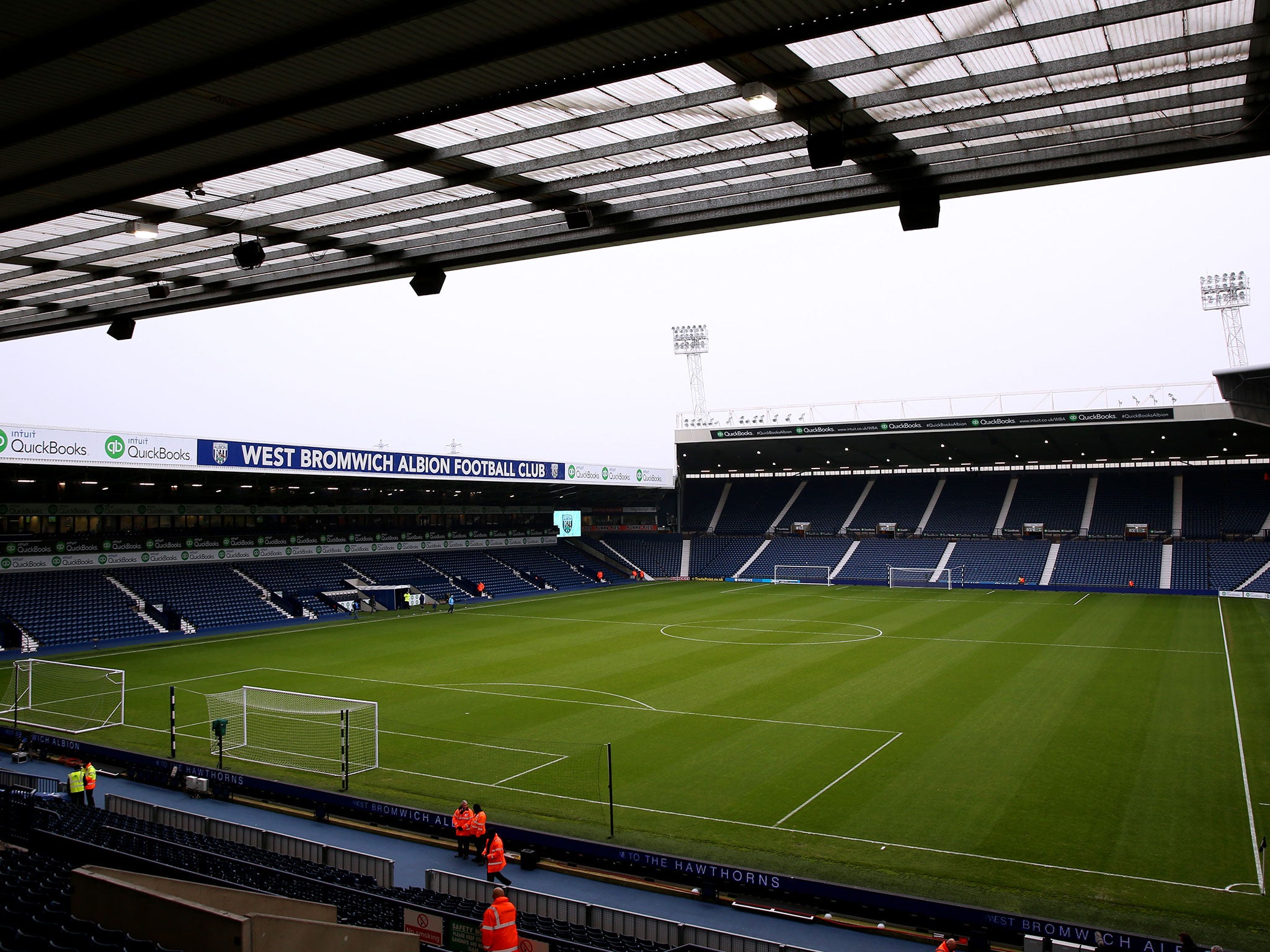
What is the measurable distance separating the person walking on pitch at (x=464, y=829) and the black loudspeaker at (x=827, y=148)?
1172 centimetres

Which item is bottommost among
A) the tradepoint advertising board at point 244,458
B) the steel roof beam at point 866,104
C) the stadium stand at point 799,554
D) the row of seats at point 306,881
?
the stadium stand at point 799,554

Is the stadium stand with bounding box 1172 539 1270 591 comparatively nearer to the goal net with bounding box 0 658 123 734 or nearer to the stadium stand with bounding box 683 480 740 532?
the stadium stand with bounding box 683 480 740 532

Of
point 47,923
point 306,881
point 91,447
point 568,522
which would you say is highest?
point 91,447

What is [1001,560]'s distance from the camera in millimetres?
56250

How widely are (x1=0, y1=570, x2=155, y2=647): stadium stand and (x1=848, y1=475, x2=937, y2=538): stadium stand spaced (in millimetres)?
46638

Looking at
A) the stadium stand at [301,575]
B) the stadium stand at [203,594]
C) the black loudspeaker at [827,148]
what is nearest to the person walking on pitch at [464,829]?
the black loudspeaker at [827,148]

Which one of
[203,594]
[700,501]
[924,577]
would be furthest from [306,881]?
[700,501]

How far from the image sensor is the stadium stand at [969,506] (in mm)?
61156

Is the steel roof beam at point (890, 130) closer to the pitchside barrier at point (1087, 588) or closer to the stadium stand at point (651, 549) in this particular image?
the pitchside barrier at point (1087, 588)

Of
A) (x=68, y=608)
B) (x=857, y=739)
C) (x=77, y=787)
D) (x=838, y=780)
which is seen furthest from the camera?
(x=68, y=608)

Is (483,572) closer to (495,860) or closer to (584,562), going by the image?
(584,562)

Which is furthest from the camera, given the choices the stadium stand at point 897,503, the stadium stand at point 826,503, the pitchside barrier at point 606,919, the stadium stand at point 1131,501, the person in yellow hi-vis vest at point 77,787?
the stadium stand at point 826,503

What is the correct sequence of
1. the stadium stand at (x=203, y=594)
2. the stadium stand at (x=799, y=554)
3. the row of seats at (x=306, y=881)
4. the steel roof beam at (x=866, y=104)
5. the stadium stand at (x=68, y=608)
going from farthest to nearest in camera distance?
the stadium stand at (x=799, y=554)
the stadium stand at (x=203, y=594)
the stadium stand at (x=68, y=608)
the row of seats at (x=306, y=881)
the steel roof beam at (x=866, y=104)

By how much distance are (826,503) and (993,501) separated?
12.1 meters
